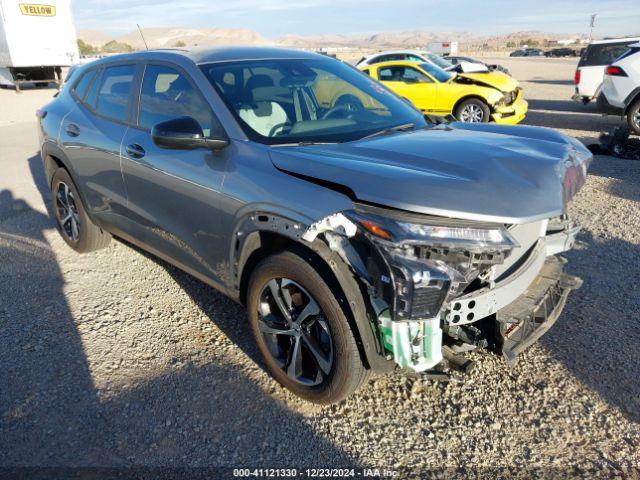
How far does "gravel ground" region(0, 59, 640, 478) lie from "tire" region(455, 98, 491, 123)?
7281mm

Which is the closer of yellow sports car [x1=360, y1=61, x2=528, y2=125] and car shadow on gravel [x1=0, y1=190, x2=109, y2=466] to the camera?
car shadow on gravel [x1=0, y1=190, x2=109, y2=466]

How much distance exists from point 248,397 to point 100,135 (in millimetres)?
2451

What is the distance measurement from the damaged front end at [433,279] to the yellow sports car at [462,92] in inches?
364

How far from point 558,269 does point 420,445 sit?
1.32 meters

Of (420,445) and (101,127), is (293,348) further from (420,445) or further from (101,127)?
(101,127)

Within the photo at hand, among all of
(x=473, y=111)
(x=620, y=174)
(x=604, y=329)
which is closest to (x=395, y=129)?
(x=604, y=329)

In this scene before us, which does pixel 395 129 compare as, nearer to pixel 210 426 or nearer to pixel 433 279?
pixel 433 279

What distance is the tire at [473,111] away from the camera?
11305 mm

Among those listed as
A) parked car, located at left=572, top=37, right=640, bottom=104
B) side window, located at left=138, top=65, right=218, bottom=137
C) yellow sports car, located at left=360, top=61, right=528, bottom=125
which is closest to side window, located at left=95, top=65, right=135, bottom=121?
side window, located at left=138, top=65, right=218, bottom=137

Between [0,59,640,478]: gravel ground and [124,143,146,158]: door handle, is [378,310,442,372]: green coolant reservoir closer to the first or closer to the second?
[0,59,640,478]: gravel ground

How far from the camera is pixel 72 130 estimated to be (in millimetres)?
4676

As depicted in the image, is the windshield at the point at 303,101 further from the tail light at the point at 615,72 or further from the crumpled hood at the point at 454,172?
the tail light at the point at 615,72

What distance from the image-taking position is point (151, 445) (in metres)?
2.75

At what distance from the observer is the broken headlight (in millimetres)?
2275
